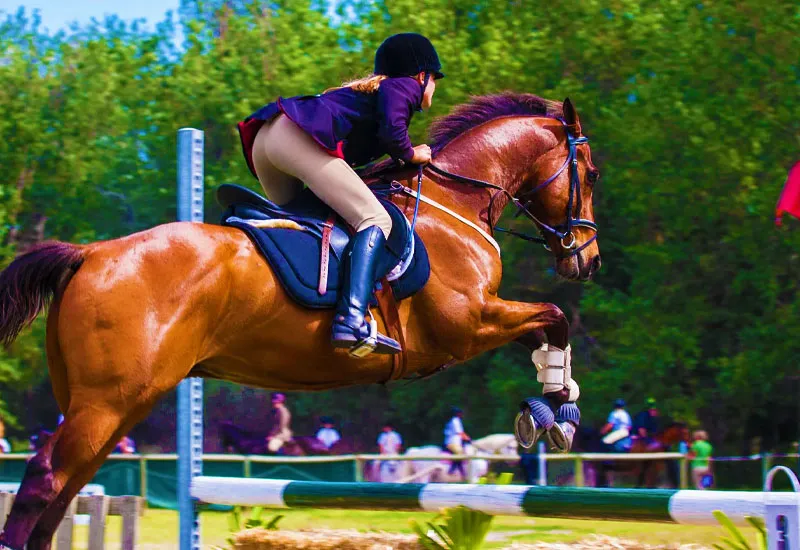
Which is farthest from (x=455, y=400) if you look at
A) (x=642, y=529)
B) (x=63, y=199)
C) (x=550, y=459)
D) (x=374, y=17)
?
(x=642, y=529)

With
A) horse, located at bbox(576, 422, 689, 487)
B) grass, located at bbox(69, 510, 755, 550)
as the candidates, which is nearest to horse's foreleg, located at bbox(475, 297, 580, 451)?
grass, located at bbox(69, 510, 755, 550)

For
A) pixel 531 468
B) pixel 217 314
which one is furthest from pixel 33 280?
pixel 531 468

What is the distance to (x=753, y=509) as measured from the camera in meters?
4.46

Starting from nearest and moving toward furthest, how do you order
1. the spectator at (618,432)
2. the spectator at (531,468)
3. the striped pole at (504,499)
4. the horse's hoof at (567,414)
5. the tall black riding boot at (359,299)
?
the striped pole at (504,499) → the tall black riding boot at (359,299) → the horse's hoof at (567,414) → the spectator at (531,468) → the spectator at (618,432)

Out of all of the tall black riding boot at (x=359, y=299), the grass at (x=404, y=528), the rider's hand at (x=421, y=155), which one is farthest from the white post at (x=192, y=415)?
the grass at (x=404, y=528)

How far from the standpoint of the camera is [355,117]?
551 cm

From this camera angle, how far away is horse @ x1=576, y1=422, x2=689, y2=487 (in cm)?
1414

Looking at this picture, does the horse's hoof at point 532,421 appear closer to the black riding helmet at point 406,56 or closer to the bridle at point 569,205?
the bridle at point 569,205

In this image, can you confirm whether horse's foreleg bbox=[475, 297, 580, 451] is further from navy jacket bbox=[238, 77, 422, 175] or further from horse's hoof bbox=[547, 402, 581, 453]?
navy jacket bbox=[238, 77, 422, 175]

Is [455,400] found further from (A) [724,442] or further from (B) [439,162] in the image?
(B) [439,162]

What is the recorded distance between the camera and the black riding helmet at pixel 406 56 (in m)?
5.57

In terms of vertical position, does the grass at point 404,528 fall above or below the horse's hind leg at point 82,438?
below

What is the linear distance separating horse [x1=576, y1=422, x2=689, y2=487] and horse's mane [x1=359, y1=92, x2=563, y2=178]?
8403mm

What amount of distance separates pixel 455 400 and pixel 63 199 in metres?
11.9
